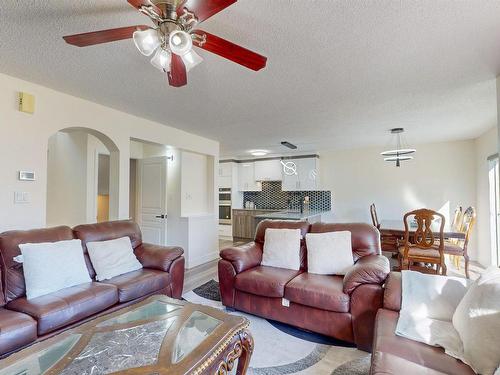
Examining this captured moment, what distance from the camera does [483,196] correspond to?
464 cm

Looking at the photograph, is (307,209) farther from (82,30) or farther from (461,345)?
(82,30)

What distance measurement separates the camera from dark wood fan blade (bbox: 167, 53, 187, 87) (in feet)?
5.13

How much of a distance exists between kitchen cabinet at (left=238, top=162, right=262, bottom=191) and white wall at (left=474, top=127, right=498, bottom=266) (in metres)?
4.84

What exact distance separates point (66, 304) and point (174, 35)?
2032mm

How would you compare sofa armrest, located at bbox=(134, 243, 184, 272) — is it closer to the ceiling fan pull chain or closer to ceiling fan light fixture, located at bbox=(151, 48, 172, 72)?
ceiling fan light fixture, located at bbox=(151, 48, 172, 72)

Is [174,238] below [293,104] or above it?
below

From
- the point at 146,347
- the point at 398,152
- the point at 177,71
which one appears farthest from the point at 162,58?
the point at 398,152

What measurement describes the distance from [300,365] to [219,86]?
8.27ft

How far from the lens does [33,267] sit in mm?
2080

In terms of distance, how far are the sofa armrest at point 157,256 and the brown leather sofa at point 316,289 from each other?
1.84ft

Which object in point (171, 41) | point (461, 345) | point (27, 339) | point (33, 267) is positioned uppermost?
point (171, 41)

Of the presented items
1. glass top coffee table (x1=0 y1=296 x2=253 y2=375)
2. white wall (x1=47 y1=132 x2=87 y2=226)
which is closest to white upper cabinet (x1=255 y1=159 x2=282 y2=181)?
Result: white wall (x1=47 y1=132 x2=87 y2=226)

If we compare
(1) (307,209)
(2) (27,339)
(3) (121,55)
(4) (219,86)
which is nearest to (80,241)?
(2) (27,339)

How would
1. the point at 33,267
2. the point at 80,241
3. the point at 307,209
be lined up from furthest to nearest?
the point at 307,209 < the point at 80,241 < the point at 33,267
